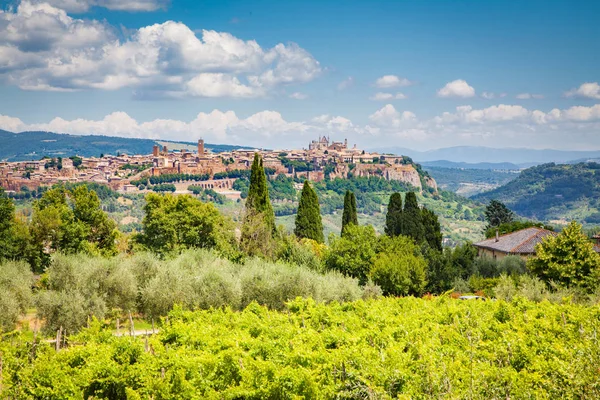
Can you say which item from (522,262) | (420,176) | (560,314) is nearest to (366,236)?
(522,262)

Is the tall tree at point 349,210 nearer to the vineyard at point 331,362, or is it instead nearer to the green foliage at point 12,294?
the green foliage at point 12,294

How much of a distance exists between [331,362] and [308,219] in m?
30.5

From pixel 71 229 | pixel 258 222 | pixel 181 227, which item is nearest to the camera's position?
pixel 71 229

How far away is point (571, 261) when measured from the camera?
24266mm

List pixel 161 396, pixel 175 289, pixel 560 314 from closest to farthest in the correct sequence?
pixel 161 396 → pixel 560 314 → pixel 175 289

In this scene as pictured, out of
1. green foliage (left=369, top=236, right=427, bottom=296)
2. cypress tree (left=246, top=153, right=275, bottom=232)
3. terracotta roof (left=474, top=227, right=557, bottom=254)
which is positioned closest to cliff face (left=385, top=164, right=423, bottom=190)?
terracotta roof (left=474, top=227, right=557, bottom=254)

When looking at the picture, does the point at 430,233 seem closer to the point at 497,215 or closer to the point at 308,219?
the point at 308,219

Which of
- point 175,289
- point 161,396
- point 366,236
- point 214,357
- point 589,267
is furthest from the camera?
point 366,236

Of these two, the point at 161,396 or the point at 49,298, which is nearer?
the point at 161,396

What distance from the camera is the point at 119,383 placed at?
1103 centimetres

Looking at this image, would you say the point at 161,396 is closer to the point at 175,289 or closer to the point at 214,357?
the point at 214,357

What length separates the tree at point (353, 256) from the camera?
28266mm

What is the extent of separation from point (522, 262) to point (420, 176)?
155640mm

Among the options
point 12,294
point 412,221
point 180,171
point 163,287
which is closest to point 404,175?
point 180,171
